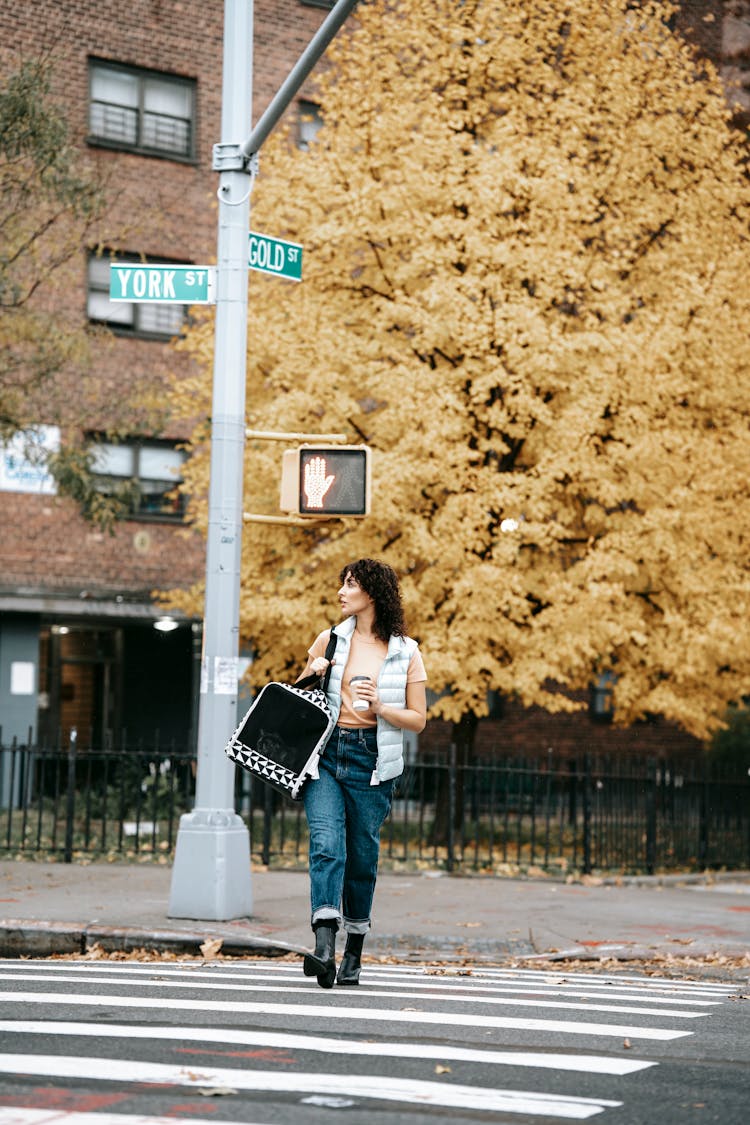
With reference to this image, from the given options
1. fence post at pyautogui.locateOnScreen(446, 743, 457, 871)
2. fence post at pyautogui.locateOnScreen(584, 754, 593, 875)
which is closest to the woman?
fence post at pyautogui.locateOnScreen(446, 743, 457, 871)

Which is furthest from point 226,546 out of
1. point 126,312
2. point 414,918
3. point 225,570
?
point 126,312

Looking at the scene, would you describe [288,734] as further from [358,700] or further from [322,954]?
[322,954]

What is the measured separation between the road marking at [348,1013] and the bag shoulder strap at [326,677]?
164cm

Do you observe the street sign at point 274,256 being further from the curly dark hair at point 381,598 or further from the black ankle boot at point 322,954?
the black ankle boot at point 322,954

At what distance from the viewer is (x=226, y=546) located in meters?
11.3

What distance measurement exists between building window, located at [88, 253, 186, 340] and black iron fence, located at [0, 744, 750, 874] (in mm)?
9526

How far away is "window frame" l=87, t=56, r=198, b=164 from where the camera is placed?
1040 inches

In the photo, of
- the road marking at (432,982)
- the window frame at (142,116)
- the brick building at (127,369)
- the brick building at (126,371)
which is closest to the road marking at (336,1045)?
the road marking at (432,982)

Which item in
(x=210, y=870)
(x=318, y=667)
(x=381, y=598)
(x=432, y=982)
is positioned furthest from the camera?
(x=210, y=870)

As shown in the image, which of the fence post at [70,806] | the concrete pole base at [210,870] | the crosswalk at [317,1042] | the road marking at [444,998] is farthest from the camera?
the fence post at [70,806]

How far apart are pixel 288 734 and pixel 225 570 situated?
3.40 meters

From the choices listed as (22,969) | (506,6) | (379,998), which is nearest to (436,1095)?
(379,998)

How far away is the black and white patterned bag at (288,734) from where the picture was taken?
26.2 feet

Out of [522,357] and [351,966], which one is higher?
[522,357]
